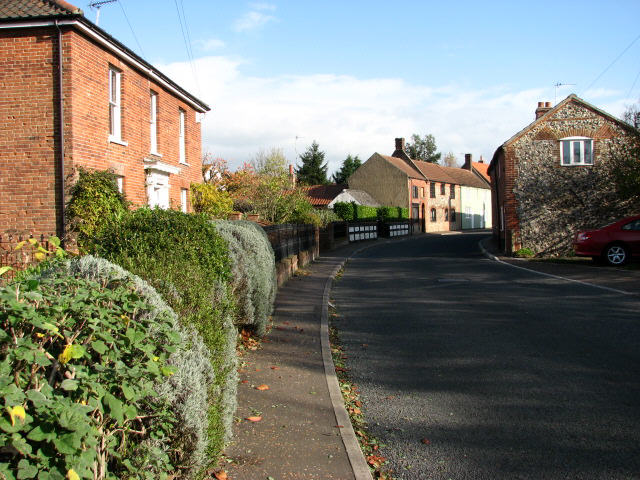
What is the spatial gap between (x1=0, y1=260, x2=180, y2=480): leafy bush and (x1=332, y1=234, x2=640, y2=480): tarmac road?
1955 mm

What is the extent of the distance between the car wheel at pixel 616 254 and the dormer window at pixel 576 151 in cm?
697

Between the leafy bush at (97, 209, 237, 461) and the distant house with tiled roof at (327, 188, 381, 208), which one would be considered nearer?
the leafy bush at (97, 209, 237, 461)

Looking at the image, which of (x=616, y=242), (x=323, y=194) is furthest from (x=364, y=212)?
(x=616, y=242)

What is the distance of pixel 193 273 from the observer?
4691 millimetres

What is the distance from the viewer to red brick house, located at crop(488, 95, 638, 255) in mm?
24750

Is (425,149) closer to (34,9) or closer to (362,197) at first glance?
(362,197)

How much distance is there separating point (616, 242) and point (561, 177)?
677 cm

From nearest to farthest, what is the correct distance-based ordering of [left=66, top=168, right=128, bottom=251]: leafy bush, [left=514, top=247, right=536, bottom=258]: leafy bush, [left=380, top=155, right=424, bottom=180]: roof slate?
[left=66, top=168, right=128, bottom=251]: leafy bush < [left=514, top=247, right=536, bottom=258]: leafy bush < [left=380, top=155, right=424, bottom=180]: roof slate

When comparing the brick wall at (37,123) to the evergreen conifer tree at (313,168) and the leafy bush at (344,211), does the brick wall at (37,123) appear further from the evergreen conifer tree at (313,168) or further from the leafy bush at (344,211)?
the evergreen conifer tree at (313,168)

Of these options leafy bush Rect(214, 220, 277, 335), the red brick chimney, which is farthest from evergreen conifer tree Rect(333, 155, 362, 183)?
leafy bush Rect(214, 220, 277, 335)

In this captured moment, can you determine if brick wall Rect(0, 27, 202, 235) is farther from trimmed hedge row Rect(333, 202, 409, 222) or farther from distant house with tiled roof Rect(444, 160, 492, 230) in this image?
distant house with tiled roof Rect(444, 160, 492, 230)

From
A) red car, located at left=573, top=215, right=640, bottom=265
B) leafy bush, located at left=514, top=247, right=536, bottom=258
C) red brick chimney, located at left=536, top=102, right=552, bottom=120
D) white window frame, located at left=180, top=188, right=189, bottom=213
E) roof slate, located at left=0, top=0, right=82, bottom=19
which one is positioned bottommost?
leafy bush, located at left=514, top=247, right=536, bottom=258

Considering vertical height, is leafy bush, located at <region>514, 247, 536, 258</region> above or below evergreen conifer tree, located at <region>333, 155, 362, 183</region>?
below

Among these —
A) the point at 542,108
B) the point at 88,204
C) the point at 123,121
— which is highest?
the point at 542,108
